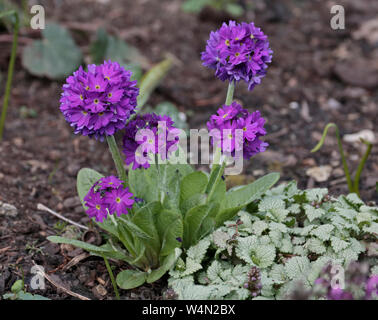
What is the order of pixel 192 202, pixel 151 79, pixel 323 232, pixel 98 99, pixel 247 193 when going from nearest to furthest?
pixel 98 99
pixel 323 232
pixel 192 202
pixel 247 193
pixel 151 79

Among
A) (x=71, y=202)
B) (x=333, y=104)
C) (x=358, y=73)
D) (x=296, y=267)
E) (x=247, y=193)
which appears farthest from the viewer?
(x=358, y=73)

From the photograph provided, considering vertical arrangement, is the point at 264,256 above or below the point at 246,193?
below

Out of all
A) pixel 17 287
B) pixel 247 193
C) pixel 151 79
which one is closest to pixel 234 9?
pixel 151 79

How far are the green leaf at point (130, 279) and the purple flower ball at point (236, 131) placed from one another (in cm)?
79

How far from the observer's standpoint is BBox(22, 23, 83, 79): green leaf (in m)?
4.29

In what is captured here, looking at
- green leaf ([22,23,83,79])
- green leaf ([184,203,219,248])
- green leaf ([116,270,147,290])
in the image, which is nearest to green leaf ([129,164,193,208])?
green leaf ([184,203,219,248])

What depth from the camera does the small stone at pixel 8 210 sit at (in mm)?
2811

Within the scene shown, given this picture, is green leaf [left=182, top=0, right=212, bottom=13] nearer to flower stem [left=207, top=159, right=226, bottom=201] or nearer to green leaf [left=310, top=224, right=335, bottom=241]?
flower stem [left=207, top=159, right=226, bottom=201]

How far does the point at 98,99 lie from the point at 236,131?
0.57 m

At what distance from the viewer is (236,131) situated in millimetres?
2021

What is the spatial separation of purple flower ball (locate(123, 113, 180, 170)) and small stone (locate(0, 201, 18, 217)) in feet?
3.59

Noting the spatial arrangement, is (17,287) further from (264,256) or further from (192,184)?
(264,256)

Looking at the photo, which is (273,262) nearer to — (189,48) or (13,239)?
(13,239)
